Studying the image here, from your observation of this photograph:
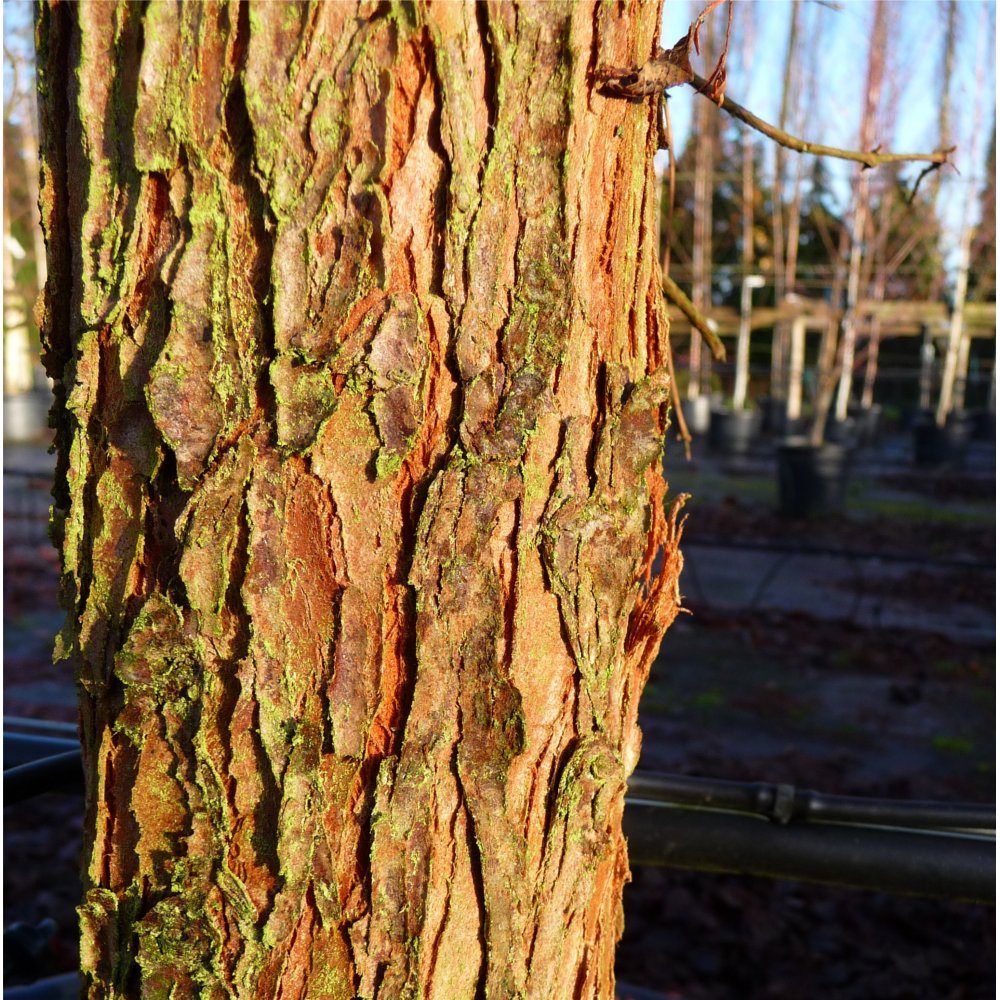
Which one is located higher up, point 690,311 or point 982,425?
point 690,311

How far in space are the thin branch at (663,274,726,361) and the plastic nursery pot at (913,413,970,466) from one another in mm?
12186

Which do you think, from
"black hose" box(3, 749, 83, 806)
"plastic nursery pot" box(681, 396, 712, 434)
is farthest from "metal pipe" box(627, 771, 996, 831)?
"plastic nursery pot" box(681, 396, 712, 434)

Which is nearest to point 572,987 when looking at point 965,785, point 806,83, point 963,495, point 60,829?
point 60,829

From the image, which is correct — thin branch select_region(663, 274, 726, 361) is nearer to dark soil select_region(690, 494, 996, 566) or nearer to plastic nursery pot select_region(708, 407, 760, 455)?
dark soil select_region(690, 494, 996, 566)

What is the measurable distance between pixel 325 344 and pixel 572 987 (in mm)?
699

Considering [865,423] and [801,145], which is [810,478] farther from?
[801,145]

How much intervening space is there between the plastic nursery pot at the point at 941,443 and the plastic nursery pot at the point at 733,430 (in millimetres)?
2058

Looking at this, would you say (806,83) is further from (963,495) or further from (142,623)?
(142,623)

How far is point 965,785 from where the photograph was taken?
140 inches

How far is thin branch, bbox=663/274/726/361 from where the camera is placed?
1217mm

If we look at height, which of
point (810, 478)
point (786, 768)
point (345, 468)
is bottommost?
point (786, 768)

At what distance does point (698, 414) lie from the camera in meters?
13.9

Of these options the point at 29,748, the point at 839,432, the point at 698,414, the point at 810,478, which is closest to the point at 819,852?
the point at 29,748

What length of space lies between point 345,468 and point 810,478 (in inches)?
336
